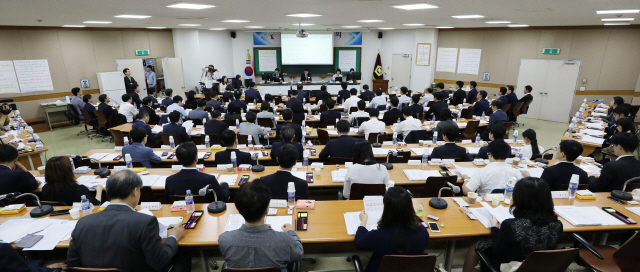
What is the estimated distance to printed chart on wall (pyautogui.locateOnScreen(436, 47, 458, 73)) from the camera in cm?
1339

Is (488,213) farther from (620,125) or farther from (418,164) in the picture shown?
(620,125)

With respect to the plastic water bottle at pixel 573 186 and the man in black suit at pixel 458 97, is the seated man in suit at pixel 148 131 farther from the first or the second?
the man in black suit at pixel 458 97

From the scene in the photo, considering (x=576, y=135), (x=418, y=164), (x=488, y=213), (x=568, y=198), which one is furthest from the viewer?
(x=576, y=135)

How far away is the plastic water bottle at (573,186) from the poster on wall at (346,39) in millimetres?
13026

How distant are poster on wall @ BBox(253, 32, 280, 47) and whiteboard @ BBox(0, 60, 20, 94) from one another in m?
8.59

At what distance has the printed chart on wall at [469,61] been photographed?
12772mm

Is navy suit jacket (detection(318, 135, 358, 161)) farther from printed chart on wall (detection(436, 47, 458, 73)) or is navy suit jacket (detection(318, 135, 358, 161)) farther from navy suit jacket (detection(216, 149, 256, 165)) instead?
printed chart on wall (detection(436, 47, 458, 73))

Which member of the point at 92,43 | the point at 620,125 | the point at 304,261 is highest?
the point at 92,43

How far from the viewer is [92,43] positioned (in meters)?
11.1

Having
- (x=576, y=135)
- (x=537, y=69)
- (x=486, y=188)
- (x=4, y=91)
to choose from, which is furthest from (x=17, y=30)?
(x=537, y=69)

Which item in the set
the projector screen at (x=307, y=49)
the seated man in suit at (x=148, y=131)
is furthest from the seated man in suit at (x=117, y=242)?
the projector screen at (x=307, y=49)

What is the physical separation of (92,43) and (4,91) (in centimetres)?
285

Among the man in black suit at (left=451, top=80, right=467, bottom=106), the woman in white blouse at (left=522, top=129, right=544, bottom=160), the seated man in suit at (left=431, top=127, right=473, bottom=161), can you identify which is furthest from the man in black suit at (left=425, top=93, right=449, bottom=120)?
the seated man in suit at (left=431, top=127, right=473, bottom=161)

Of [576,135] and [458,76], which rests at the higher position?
[458,76]
